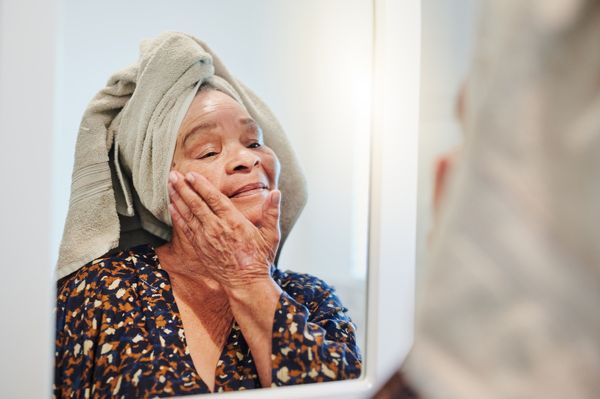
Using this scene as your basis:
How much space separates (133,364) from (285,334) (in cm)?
31

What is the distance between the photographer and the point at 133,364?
38.7 inches

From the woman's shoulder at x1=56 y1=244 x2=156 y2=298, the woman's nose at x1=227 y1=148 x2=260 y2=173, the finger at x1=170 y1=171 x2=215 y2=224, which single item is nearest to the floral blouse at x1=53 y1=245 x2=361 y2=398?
the woman's shoulder at x1=56 y1=244 x2=156 y2=298

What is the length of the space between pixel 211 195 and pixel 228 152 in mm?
98

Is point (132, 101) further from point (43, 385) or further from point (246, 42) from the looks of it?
point (43, 385)

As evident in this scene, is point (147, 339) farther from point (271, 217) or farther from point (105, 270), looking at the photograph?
point (271, 217)

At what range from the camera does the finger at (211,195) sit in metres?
1.06

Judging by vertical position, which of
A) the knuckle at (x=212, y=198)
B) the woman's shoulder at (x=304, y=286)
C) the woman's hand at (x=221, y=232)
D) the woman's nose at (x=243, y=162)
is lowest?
the woman's shoulder at (x=304, y=286)

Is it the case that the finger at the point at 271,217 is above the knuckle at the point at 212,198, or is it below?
below

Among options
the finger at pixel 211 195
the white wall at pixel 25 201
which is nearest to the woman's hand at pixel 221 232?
the finger at pixel 211 195

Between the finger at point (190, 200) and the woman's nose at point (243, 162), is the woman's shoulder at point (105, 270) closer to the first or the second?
the finger at point (190, 200)

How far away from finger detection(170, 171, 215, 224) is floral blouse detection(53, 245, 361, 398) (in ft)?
0.37

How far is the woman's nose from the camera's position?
3.58 feet

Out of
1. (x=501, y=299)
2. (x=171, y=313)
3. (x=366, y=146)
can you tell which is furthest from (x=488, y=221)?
(x=366, y=146)

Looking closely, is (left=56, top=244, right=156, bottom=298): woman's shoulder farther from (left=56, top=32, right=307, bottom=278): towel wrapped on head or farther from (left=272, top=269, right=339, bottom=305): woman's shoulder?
(left=272, top=269, right=339, bottom=305): woman's shoulder
